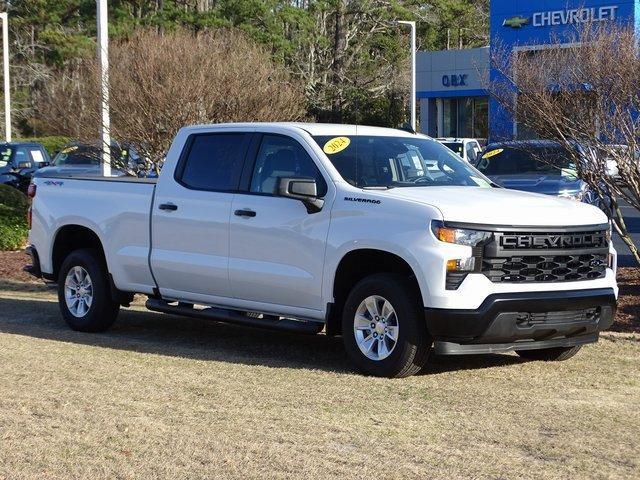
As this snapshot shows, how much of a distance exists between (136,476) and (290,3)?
4681 centimetres

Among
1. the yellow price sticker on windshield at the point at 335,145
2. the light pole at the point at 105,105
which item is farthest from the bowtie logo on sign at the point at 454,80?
the yellow price sticker on windshield at the point at 335,145

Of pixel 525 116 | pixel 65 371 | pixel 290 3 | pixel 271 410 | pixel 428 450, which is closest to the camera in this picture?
pixel 428 450

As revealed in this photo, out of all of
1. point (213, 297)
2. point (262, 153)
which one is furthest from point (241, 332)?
point (262, 153)

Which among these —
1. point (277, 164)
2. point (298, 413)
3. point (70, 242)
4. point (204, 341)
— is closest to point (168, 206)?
point (277, 164)

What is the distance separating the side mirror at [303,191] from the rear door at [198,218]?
2.79 ft

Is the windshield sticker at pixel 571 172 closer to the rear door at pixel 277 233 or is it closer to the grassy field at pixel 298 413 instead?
the grassy field at pixel 298 413

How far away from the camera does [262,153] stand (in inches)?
378

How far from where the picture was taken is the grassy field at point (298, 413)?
6156 mm

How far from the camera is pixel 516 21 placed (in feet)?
137

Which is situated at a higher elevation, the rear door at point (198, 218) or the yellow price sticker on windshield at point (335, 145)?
the yellow price sticker on windshield at point (335, 145)

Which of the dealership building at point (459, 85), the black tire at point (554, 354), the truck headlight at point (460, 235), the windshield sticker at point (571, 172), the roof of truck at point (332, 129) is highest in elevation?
the dealership building at point (459, 85)

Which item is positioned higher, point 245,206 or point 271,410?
point 245,206

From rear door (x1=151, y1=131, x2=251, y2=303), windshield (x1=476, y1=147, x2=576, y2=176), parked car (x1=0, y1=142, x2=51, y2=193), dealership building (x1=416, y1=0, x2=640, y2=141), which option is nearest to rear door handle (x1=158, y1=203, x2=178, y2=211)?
rear door (x1=151, y1=131, x2=251, y2=303)

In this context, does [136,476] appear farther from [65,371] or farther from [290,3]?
[290,3]
